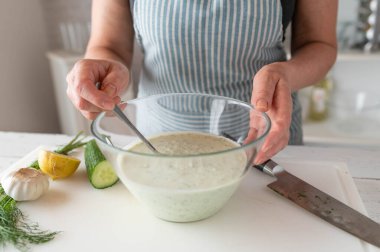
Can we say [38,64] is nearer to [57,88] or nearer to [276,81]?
[57,88]

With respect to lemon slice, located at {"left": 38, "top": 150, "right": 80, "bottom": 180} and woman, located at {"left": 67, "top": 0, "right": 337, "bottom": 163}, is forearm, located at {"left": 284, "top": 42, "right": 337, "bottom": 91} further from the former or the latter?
lemon slice, located at {"left": 38, "top": 150, "right": 80, "bottom": 180}

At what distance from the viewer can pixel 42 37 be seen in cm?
205

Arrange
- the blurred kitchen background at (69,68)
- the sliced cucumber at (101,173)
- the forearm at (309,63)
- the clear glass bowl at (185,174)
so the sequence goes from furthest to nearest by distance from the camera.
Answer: the blurred kitchen background at (69,68) < the forearm at (309,63) < the sliced cucumber at (101,173) < the clear glass bowl at (185,174)

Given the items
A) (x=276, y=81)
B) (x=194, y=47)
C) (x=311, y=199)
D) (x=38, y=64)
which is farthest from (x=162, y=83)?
(x=38, y=64)

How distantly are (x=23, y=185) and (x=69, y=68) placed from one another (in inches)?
50.7

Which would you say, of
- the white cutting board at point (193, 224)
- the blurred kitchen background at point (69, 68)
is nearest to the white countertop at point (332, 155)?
the white cutting board at point (193, 224)

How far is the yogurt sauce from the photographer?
0.50 meters

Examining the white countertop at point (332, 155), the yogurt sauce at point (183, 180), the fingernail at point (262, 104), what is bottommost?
the white countertop at point (332, 155)

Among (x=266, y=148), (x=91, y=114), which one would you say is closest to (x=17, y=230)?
(x=91, y=114)

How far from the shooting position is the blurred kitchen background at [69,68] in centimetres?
170

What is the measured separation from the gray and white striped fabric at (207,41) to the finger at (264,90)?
7.1 inches

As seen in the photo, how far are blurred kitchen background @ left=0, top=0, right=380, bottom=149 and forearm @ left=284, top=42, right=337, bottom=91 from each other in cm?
86

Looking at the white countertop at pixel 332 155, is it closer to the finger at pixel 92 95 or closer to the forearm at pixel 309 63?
the forearm at pixel 309 63

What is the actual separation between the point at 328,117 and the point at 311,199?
4.64 ft
